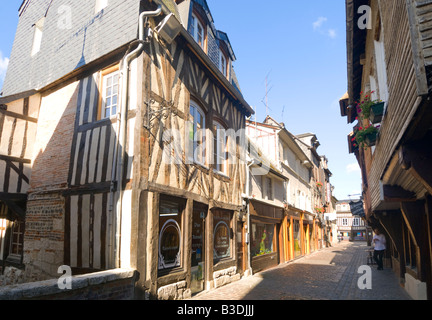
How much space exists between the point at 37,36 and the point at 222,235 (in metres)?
8.12

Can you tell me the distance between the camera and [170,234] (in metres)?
6.83

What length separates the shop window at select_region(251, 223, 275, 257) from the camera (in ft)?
38.2

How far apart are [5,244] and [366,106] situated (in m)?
9.68

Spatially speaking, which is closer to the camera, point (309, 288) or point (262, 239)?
point (309, 288)

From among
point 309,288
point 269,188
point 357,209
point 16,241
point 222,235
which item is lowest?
point 309,288

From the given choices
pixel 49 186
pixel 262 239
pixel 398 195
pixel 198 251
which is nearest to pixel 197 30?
pixel 49 186

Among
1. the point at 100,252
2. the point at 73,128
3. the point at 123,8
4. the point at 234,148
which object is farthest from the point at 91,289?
the point at 234,148

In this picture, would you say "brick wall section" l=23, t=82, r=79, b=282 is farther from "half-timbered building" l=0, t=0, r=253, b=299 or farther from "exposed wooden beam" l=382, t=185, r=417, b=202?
"exposed wooden beam" l=382, t=185, r=417, b=202

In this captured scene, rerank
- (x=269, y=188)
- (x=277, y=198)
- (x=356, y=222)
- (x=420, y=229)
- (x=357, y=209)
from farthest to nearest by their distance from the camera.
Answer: (x=356, y=222)
(x=357, y=209)
(x=277, y=198)
(x=269, y=188)
(x=420, y=229)

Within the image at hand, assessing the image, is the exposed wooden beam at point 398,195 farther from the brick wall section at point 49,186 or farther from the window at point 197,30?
the brick wall section at point 49,186

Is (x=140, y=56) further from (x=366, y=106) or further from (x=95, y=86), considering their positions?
(x=366, y=106)

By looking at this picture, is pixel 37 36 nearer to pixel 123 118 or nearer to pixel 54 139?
pixel 54 139

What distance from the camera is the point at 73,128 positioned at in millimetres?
7273

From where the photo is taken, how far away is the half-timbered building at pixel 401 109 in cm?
311
